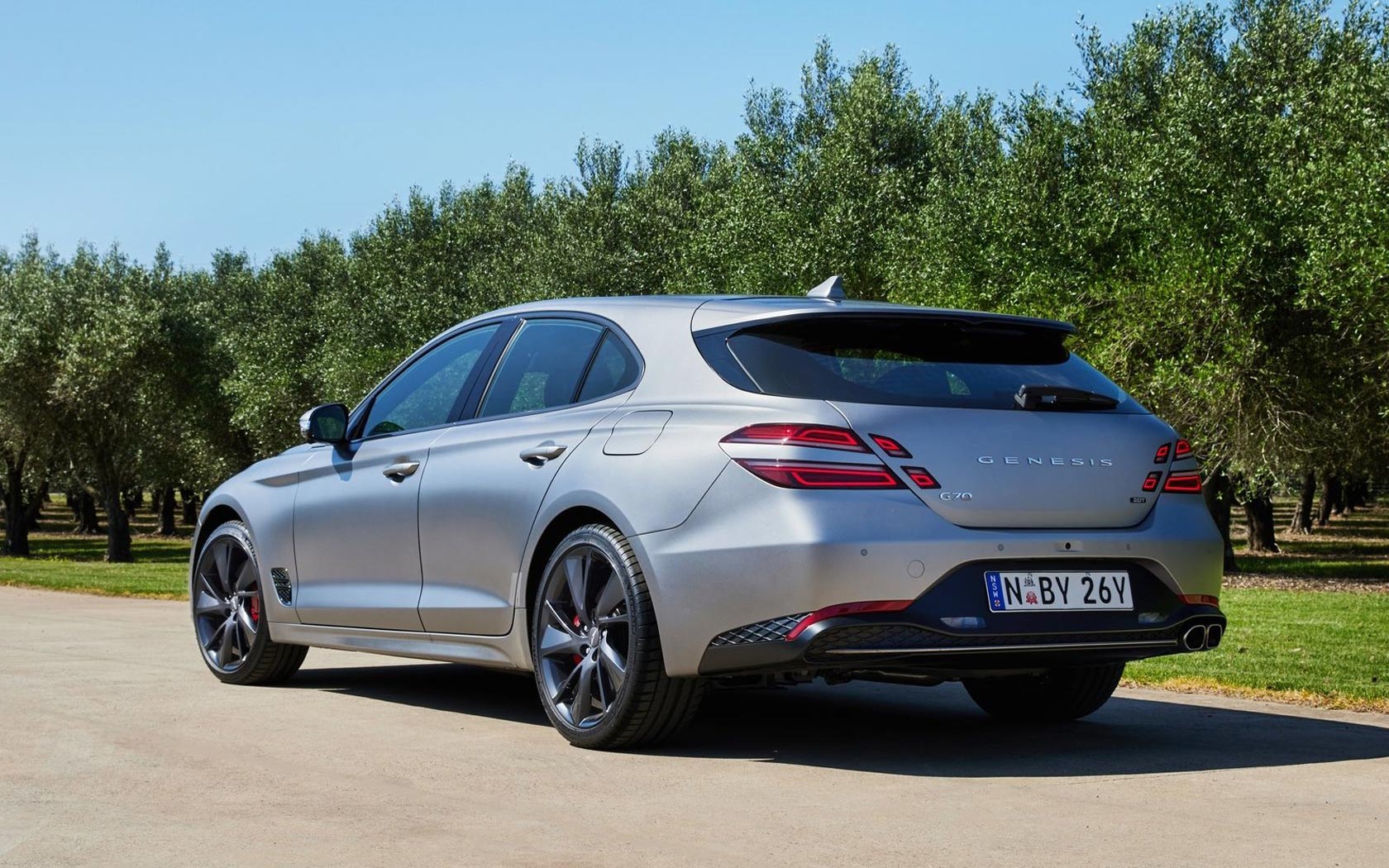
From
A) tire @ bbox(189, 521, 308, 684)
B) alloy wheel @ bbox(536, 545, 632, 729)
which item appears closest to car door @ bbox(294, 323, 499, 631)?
tire @ bbox(189, 521, 308, 684)

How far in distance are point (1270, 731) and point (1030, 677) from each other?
1.01 metres

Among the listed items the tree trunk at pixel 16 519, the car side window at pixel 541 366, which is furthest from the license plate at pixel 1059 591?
the tree trunk at pixel 16 519

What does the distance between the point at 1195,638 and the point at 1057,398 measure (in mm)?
1011

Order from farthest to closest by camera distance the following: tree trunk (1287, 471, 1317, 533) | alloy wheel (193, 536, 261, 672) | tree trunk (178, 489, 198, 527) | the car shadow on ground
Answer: tree trunk (178, 489, 198, 527), tree trunk (1287, 471, 1317, 533), alloy wheel (193, 536, 261, 672), the car shadow on ground

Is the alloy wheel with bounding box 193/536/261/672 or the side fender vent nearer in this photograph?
the side fender vent

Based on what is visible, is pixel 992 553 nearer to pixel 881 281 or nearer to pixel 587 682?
pixel 587 682

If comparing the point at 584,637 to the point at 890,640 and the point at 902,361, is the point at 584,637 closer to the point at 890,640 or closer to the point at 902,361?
the point at 890,640

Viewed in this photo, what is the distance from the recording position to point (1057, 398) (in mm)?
6008

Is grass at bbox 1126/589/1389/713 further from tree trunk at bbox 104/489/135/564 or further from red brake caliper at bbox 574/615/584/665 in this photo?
tree trunk at bbox 104/489/135/564

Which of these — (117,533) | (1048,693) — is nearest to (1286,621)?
(1048,693)

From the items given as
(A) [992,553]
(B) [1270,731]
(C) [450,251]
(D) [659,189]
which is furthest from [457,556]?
(C) [450,251]

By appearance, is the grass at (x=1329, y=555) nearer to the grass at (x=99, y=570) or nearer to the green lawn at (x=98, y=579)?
the green lawn at (x=98, y=579)

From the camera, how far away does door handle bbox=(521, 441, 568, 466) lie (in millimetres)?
6434

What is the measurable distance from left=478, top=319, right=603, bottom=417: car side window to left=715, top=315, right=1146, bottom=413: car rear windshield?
0.95 m
